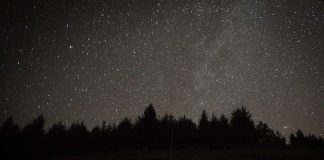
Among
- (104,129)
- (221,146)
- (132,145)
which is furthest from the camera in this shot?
(104,129)

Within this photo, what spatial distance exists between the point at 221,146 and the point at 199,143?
6.11 metres

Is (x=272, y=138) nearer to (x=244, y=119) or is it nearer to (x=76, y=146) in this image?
(x=244, y=119)

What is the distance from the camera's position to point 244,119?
173 feet

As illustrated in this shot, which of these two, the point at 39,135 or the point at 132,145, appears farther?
the point at 39,135

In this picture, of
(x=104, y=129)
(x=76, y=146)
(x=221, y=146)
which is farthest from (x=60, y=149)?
(x=221, y=146)

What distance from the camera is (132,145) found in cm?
5200

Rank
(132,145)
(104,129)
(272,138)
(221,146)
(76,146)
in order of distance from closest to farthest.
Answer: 1. (221,146)
2. (132,145)
3. (76,146)
4. (104,129)
5. (272,138)

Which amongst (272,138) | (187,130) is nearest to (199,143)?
(187,130)

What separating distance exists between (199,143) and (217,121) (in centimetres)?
763

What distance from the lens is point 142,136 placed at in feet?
170

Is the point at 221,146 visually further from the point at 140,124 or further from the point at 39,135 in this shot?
the point at 39,135

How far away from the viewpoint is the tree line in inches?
1967

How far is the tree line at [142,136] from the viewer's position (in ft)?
164

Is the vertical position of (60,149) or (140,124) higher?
(140,124)
